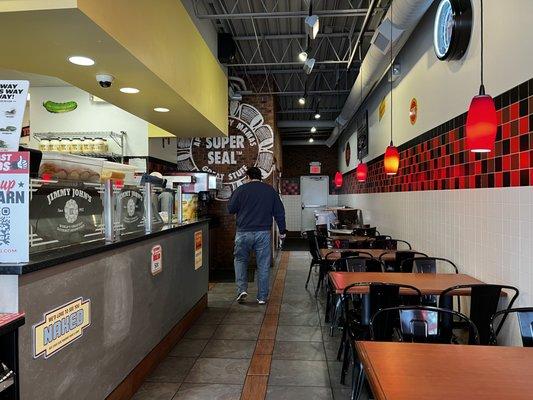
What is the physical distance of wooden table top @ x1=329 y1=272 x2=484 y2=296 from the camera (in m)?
3.33

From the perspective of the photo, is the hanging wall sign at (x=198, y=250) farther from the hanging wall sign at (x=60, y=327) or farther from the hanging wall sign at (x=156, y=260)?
the hanging wall sign at (x=60, y=327)

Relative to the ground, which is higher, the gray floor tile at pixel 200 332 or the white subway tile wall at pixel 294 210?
the white subway tile wall at pixel 294 210

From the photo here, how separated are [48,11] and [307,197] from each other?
1402 cm

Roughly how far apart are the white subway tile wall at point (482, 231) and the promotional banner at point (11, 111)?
317 cm

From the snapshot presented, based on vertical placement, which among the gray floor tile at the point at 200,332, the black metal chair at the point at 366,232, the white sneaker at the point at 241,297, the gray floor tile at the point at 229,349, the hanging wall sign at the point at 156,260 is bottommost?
the gray floor tile at the point at 229,349

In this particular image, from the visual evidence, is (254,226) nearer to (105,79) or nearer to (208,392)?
(105,79)

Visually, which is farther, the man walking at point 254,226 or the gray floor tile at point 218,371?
the man walking at point 254,226

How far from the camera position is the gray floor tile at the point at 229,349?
3877mm

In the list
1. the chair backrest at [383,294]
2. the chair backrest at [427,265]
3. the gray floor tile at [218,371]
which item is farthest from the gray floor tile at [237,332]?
the chair backrest at [427,265]

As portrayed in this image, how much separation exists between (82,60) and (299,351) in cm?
327

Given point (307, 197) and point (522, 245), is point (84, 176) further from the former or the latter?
point (307, 197)

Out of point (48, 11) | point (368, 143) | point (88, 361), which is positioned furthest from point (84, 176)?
point (368, 143)

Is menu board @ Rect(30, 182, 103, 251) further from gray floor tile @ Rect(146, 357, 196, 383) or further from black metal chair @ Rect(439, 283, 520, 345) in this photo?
black metal chair @ Rect(439, 283, 520, 345)

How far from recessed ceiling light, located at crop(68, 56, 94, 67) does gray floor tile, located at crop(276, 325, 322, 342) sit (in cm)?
318
